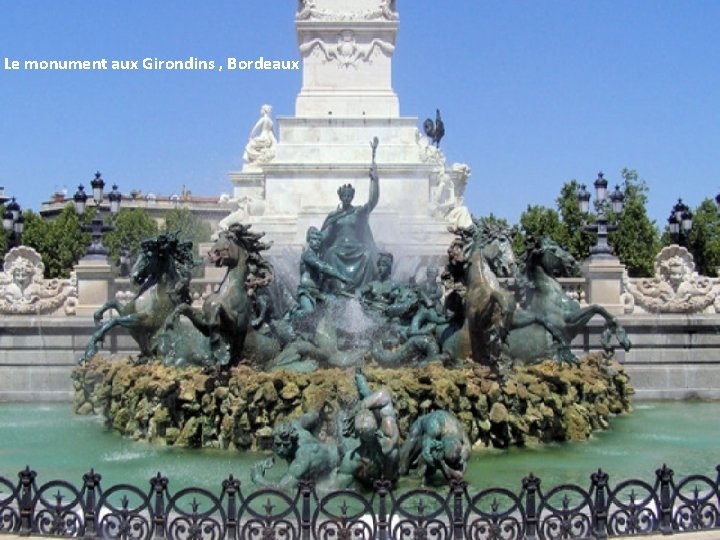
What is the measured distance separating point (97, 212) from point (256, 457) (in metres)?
12.8

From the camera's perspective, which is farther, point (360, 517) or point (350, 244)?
point (350, 244)

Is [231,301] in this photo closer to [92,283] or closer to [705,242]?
[92,283]

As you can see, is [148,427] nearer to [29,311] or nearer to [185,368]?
[185,368]

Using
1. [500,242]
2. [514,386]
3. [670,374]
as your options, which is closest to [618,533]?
[514,386]

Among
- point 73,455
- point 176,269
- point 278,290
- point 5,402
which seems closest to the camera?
point 73,455

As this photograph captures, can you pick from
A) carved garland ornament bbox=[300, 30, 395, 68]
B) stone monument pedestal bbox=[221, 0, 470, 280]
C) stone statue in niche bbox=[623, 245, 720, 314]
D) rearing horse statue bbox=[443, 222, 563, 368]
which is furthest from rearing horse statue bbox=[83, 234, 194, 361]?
carved garland ornament bbox=[300, 30, 395, 68]

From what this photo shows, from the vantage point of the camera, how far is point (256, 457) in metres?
11.4

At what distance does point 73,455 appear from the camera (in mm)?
11758

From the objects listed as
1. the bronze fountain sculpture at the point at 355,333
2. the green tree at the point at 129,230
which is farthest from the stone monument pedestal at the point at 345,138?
the green tree at the point at 129,230

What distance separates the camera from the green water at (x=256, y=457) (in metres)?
10.2

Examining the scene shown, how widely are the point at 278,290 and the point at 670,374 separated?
25.5 feet

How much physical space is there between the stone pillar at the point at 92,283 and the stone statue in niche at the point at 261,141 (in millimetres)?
9811

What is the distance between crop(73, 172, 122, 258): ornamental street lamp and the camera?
69.3 feet

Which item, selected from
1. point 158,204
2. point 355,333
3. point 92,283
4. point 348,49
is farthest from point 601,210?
point 158,204
